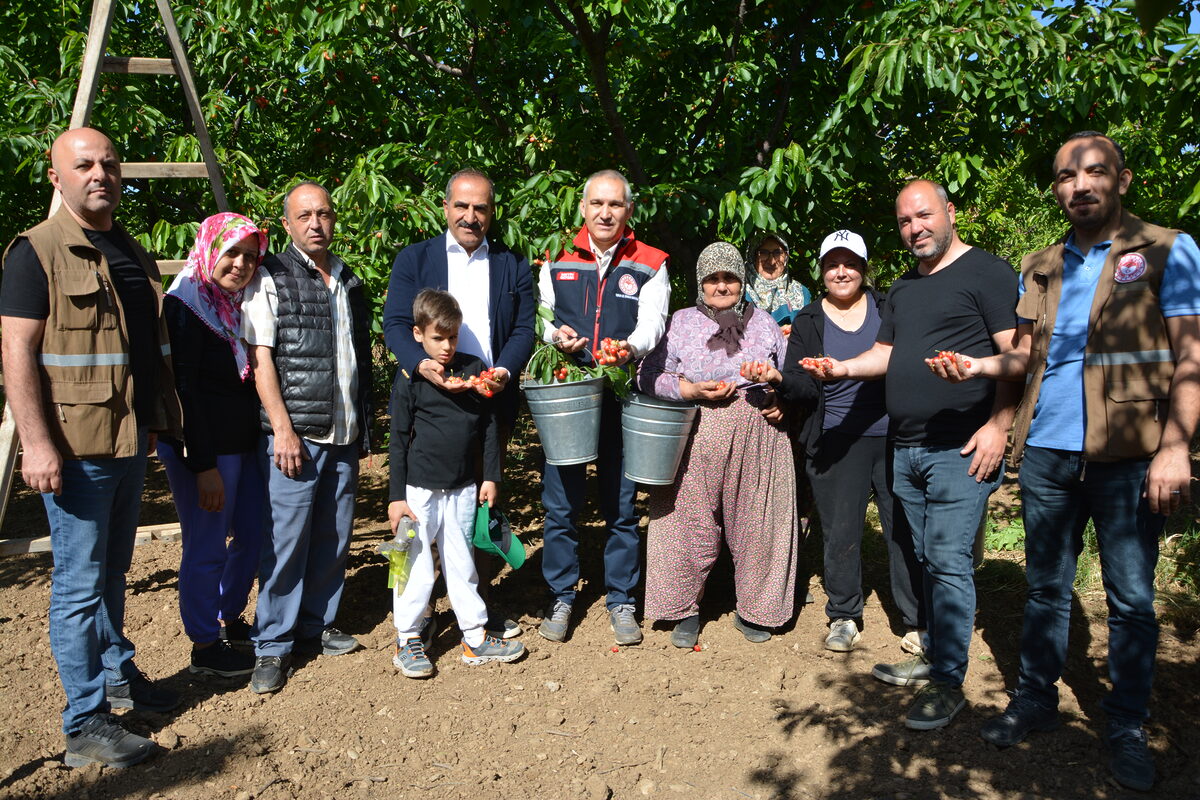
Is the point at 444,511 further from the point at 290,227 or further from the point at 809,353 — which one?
the point at 809,353

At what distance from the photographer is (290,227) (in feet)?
12.0

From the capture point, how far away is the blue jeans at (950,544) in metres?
3.36

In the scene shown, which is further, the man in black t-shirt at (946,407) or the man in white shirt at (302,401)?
the man in white shirt at (302,401)

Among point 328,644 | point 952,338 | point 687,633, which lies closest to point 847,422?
point 952,338

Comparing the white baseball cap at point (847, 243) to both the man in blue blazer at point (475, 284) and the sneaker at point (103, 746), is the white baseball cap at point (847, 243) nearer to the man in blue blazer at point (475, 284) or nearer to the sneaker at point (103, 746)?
the man in blue blazer at point (475, 284)

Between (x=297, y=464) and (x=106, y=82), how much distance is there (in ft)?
9.23

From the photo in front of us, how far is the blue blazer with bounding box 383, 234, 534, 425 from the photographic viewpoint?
12.4 ft

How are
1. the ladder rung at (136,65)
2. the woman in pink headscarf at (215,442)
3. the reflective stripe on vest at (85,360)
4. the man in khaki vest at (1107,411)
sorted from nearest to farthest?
the man in khaki vest at (1107,411) < the reflective stripe on vest at (85,360) < the woman in pink headscarf at (215,442) < the ladder rung at (136,65)

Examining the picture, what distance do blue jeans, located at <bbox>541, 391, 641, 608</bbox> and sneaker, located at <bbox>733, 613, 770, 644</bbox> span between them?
0.54m

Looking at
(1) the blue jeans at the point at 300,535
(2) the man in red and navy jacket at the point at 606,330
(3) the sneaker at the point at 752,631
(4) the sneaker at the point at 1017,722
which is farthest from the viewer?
(3) the sneaker at the point at 752,631

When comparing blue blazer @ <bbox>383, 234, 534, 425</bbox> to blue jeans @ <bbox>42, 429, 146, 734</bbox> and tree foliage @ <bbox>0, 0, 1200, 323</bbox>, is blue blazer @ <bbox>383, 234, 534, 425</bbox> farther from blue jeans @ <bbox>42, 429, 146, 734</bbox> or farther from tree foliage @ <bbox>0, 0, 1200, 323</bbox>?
blue jeans @ <bbox>42, 429, 146, 734</bbox>

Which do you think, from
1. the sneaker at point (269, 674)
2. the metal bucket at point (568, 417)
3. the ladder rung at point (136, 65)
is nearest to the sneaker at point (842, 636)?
the metal bucket at point (568, 417)

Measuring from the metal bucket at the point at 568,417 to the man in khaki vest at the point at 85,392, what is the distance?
1415 millimetres

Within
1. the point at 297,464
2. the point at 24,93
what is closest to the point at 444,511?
the point at 297,464
